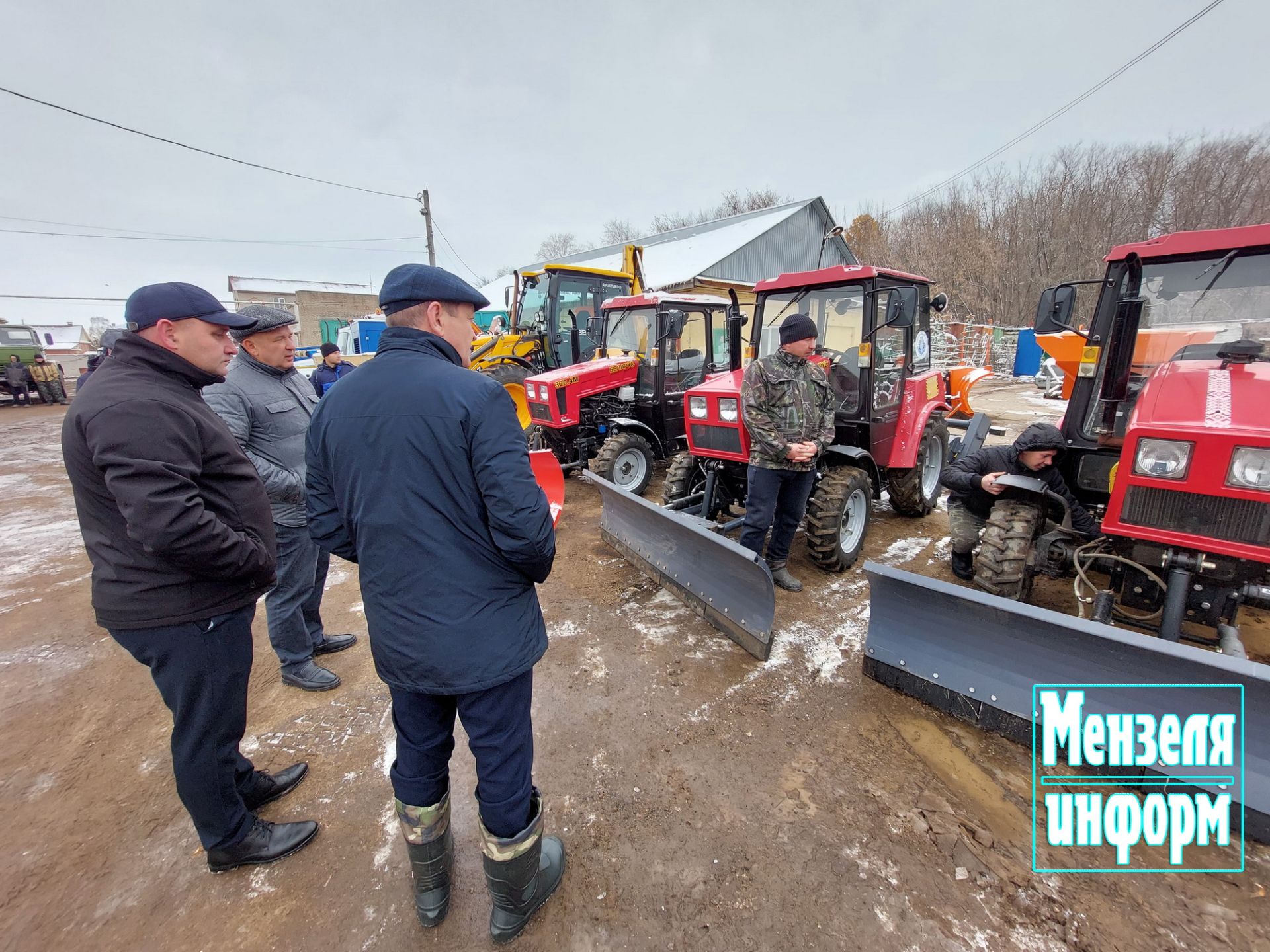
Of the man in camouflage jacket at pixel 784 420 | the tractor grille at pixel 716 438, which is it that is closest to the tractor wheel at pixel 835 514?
the man in camouflage jacket at pixel 784 420

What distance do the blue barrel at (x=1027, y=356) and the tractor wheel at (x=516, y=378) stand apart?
1645cm

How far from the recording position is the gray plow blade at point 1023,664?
73.5 inches

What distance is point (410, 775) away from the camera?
160 cm

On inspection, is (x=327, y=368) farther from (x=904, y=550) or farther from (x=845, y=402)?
(x=904, y=550)

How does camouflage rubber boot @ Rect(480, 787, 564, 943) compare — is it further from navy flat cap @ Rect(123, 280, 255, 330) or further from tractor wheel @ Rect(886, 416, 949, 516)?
tractor wheel @ Rect(886, 416, 949, 516)

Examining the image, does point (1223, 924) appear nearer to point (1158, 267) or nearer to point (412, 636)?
point (412, 636)

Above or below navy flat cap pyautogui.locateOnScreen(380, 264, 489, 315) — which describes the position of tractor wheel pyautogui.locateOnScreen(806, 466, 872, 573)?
below

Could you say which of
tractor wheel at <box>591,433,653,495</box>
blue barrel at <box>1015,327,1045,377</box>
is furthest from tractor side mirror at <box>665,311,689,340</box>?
blue barrel at <box>1015,327,1045,377</box>

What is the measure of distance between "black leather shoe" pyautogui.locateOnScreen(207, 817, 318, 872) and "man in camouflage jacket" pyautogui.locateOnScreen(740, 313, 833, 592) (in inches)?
108

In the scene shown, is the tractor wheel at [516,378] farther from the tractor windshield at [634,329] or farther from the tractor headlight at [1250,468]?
the tractor headlight at [1250,468]

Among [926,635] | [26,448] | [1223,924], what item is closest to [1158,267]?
[926,635]

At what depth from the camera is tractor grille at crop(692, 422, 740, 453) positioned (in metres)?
3.98

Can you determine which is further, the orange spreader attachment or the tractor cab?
the orange spreader attachment

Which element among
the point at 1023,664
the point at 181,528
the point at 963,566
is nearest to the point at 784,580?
the point at 963,566
